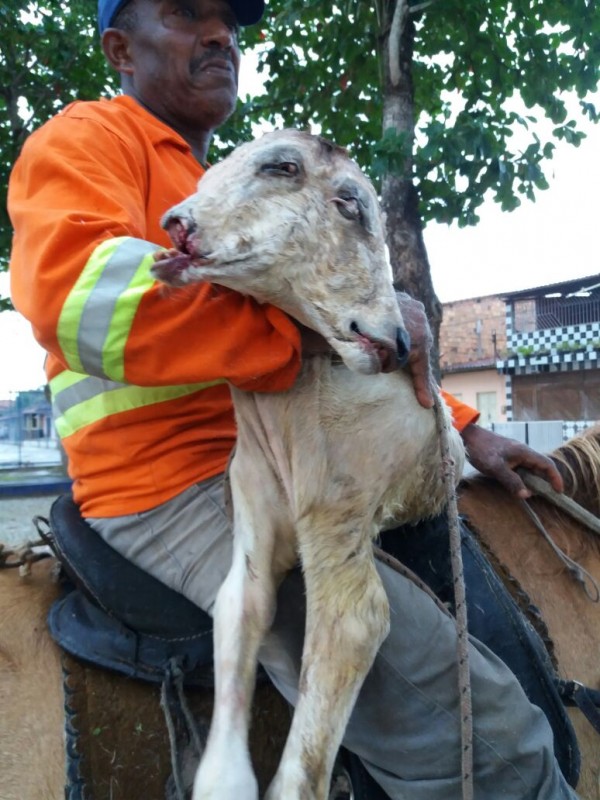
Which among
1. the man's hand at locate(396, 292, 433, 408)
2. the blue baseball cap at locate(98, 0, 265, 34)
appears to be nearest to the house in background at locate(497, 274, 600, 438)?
the blue baseball cap at locate(98, 0, 265, 34)

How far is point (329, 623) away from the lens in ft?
5.16

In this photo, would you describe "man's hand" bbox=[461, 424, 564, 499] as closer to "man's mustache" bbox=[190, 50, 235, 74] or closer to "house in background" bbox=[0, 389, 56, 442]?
"man's mustache" bbox=[190, 50, 235, 74]

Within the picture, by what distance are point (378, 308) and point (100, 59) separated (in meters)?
8.60

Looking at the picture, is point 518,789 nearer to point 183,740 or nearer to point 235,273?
point 183,740

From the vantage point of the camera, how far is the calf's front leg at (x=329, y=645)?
150 centimetres

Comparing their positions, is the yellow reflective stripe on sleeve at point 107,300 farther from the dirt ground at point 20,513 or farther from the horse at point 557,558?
the dirt ground at point 20,513

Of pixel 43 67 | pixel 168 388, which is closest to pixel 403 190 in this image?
pixel 168 388

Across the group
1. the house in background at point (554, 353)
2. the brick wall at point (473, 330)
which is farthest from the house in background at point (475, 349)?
the house in background at point (554, 353)

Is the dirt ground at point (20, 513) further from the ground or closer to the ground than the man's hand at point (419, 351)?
closer to the ground

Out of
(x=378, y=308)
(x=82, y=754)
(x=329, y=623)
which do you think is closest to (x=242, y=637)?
(x=329, y=623)

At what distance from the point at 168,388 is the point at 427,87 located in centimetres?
567

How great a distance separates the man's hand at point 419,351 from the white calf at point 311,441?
1.2 inches

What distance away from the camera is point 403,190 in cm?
509

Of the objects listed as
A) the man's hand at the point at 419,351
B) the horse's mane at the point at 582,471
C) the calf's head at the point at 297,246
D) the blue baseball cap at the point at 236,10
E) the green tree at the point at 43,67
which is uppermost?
the green tree at the point at 43,67
